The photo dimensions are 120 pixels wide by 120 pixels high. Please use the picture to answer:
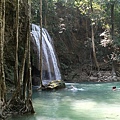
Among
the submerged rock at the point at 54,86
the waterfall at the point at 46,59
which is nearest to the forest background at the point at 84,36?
the waterfall at the point at 46,59

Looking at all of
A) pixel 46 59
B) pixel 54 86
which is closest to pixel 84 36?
pixel 46 59

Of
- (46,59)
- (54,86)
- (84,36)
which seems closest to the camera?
(54,86)

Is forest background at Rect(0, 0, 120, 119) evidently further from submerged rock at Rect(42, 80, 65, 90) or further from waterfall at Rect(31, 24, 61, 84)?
submerged rock at Rect(42, 80, 65, 90)

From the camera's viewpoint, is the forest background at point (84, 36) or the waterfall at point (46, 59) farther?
the forest background at point (84, 36)

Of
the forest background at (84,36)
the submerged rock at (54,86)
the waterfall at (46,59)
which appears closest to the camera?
the submerged rock at (54,86)

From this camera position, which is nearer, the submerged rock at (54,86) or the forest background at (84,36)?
the submerged rock at (54,86)

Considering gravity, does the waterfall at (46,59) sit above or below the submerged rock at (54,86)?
above

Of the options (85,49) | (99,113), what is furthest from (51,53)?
(99,113)

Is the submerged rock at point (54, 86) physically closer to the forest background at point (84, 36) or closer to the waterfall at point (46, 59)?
the waterfall at point (46, 59)

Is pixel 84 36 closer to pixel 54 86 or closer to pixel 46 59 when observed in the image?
pixel 46 59

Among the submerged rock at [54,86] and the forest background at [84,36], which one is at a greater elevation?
the forest background at [84,36]

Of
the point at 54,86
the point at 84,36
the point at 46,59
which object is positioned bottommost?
the point at 54,86

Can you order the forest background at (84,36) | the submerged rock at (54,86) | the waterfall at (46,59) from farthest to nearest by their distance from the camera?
1. the forest background at (84,36)
2. the waterfall at (46,59)
3. the submerged rock at (54,86)

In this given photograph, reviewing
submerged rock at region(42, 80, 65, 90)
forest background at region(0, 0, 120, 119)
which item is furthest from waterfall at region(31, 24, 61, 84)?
submerged rock at region(42, 80, 65, 90)
